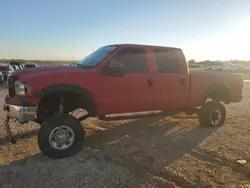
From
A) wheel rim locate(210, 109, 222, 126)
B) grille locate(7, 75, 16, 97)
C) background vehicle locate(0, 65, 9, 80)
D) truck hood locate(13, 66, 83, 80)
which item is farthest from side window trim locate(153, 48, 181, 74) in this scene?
background vehicle locate(0, 65, 9, 80)

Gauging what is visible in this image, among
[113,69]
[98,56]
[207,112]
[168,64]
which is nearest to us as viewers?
[113,69]

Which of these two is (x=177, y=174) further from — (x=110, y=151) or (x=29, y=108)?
(x=29, y=108)

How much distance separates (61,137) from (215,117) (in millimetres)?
4479

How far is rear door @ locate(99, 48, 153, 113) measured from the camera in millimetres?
5539

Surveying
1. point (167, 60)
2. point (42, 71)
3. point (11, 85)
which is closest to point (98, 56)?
point (42, 71)

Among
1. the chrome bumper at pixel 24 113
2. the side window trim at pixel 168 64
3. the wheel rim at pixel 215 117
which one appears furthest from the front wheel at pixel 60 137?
the wheel rim at pixel 215 117

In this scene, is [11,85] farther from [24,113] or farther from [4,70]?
[4,70]

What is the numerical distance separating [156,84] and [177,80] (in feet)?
2.29

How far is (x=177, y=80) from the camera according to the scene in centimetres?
656

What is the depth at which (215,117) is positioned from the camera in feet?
24.5

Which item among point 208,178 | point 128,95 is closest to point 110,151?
point 128,95

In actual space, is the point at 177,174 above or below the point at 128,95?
below

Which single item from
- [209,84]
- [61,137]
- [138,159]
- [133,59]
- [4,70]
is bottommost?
[138,159]

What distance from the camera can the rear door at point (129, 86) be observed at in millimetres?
5539
